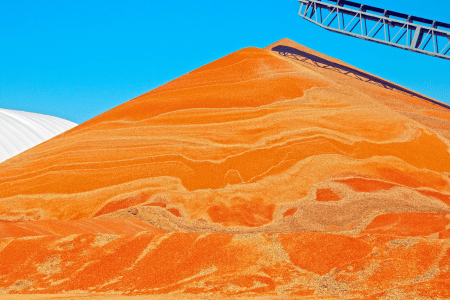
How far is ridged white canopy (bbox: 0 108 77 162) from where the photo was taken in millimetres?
33219

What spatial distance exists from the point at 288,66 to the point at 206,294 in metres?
15.7

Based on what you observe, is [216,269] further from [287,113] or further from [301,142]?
[287,113]

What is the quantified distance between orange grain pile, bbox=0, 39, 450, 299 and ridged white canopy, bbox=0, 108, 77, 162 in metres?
20.0

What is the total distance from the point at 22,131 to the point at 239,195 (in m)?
32.7

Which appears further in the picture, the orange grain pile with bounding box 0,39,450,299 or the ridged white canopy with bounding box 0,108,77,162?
the ridged white canopy with bounding box 0,108,77,162

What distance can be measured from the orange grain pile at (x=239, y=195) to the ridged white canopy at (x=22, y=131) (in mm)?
19973

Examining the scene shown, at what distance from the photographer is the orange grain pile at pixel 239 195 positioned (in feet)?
23.6

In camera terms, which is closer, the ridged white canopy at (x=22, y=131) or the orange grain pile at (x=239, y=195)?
the orange grain pile at (x=239, y=195)

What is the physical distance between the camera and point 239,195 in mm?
12070

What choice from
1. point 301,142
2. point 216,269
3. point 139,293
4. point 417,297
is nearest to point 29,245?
point 139,293

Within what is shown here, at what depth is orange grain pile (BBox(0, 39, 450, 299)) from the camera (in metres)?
7.20

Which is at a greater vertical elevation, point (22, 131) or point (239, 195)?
point (22, 131)

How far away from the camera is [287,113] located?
16031mm

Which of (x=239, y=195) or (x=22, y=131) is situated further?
(x=22, y=131)
